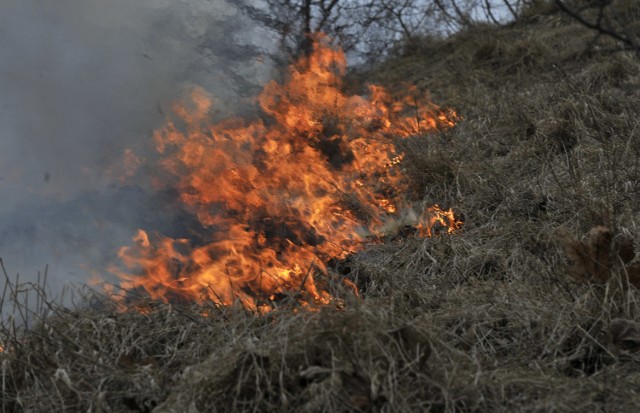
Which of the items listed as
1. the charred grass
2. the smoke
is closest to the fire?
the smoke

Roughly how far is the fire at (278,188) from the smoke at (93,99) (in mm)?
238

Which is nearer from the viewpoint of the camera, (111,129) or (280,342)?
(280,342)

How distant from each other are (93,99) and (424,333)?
3.90m

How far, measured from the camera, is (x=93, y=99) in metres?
5.12

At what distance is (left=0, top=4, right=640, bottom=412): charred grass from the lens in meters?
2.11

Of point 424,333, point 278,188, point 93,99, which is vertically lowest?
point 424,333

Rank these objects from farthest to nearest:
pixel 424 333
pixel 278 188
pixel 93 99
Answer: pixel 93 99
pixel 278 188
pixel 424 333

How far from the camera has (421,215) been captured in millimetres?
4793

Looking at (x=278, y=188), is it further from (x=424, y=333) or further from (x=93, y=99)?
(x=424, y=333)

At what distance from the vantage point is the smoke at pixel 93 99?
13.8 ft

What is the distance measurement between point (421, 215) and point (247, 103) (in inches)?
82.2

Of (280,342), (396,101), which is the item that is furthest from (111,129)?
(396,101)

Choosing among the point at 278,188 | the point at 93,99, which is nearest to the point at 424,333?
the point at 278,188

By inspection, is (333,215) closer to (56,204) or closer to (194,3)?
(56,204)
